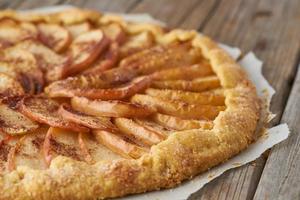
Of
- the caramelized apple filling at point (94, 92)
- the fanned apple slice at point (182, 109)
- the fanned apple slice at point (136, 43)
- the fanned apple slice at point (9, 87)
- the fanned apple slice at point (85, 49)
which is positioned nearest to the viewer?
the caramelized apple filling at point (94, 92)

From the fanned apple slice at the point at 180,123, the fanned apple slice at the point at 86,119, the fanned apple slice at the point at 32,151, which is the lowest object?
the fanned apple slice at the point at 32,151

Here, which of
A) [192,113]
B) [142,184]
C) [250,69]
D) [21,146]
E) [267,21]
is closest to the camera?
[142,184]

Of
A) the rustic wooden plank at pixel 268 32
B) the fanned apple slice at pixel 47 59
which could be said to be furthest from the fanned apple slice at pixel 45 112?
the rustic wooden plank at pixel 268 32

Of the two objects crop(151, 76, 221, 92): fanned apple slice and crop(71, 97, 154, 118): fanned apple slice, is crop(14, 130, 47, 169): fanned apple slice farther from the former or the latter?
crop(151, 76, 221, 92): fanned apple slice

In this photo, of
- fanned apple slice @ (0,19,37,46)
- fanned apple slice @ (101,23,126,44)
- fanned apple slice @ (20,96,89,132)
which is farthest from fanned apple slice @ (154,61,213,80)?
fanned apple slice @ (0,19,37,46)

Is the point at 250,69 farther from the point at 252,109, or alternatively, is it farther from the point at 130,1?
the point at 130,1

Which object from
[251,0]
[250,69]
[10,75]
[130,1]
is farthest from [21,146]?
[251,0]

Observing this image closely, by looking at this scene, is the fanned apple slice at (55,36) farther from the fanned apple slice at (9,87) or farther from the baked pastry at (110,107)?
the fanned apple slice at (9,87)
